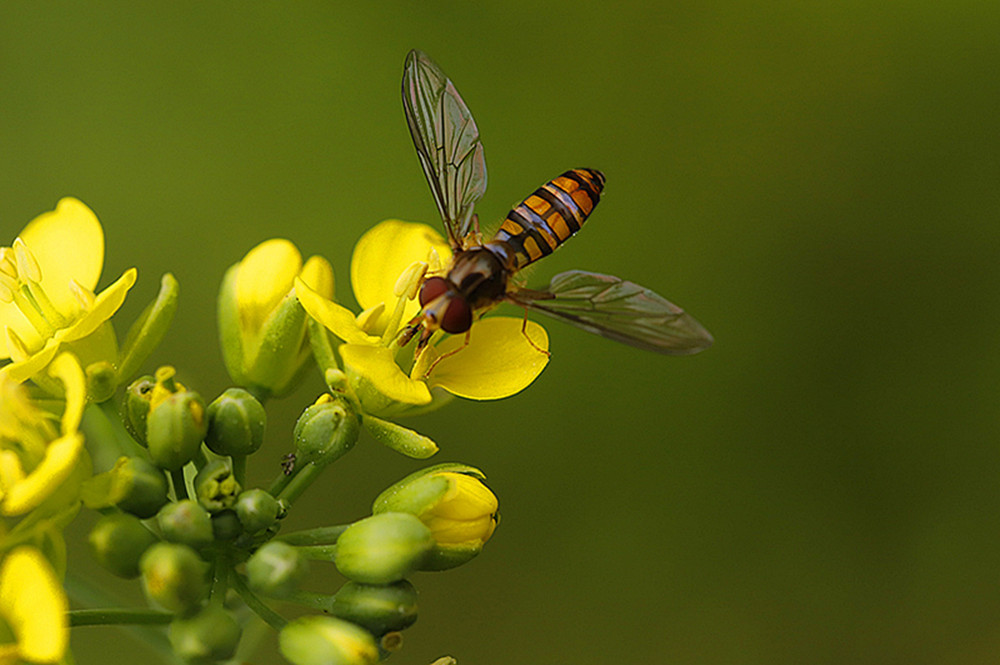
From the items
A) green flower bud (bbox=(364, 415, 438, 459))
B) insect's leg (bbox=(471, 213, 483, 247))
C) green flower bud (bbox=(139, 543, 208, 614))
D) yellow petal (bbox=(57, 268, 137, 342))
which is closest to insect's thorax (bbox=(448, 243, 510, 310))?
insect's leg (bbox=(471, 213, 483, 247))

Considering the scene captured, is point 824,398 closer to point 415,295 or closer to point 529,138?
point 529,138

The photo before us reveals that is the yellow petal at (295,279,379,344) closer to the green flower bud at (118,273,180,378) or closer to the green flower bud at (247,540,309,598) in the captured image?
the green flower bud at (118,273,180,378)

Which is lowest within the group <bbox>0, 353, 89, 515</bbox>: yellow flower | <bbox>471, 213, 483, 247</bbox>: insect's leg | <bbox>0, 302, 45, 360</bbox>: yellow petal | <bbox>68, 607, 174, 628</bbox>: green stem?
<bbox>68, 607, 174, 628</bbox>: green stem

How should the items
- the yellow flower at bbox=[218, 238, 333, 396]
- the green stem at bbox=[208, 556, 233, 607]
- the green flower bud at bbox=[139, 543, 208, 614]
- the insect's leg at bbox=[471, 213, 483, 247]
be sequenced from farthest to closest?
the insect's leg at bbox=[471, 213, 483, 247] → the yellow flower at bbox=[218, 238, 333, 396] → the green stem at bbox=[208, 556, 233, 607] → the green flower bud at bbox=[139, 543, 208, 614]

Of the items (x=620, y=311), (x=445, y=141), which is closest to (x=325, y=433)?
(x=620, y=311)

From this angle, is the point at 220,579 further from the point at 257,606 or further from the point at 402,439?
the point at 402,439

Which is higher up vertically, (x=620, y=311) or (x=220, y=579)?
(x=620, y=311)

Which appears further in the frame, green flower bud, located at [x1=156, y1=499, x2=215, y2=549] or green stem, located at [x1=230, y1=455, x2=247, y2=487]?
green stem, located at [x1=230, y1=455, x2=247, y2=487]
